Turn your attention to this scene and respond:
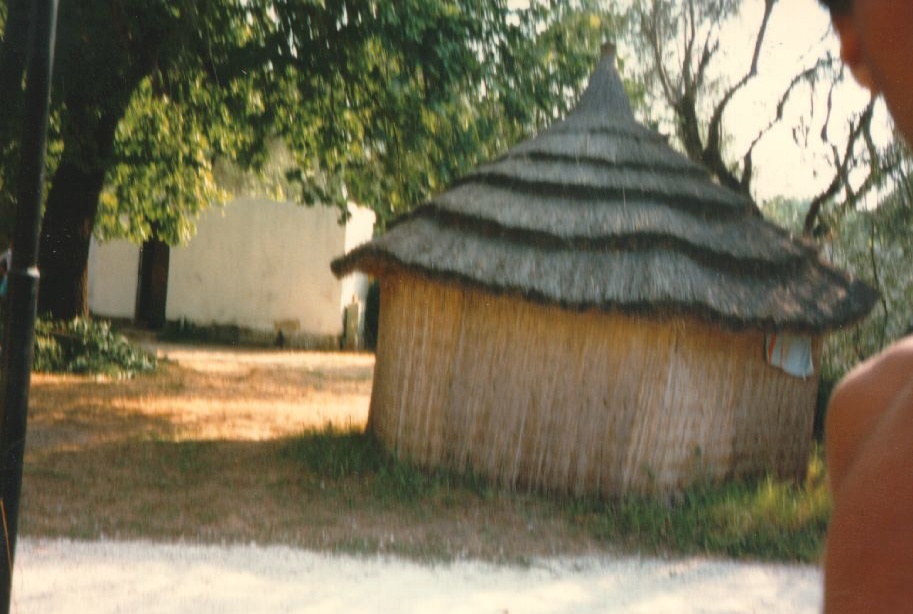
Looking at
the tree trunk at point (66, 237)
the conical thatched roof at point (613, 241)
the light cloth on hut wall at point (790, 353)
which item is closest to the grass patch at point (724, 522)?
the light cloth on hut wall at point (790, 353)

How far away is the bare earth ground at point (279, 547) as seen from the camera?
16.4 feet

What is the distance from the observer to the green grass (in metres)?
6.61

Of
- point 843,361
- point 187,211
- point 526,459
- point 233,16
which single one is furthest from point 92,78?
point 843,361

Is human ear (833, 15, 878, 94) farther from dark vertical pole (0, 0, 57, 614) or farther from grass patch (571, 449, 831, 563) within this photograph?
grass patch (571, 449, 831, 563)

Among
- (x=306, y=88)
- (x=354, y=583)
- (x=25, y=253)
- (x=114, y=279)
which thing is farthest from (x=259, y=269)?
(x=25, y=253)

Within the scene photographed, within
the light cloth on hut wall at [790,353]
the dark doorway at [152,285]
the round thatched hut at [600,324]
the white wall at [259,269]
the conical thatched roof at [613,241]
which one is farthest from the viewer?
the dark doorway at [152,285]

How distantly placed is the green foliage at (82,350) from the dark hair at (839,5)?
1302 centimetres

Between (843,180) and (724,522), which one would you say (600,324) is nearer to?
(724,522)

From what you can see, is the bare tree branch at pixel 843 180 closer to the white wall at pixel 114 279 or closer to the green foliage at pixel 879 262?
the green foliage at pixel 879 262

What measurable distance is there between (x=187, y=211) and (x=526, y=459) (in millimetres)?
9584

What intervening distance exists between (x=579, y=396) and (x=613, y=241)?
1.41 meters

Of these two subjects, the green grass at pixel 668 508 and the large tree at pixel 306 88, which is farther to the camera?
the large tree at pixel 306 88

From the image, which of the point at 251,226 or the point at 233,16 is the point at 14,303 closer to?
the point at 233,16

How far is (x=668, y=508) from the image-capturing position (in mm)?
7465
